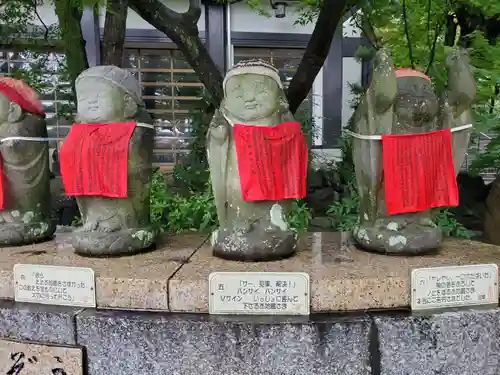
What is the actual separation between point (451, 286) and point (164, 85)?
545cm

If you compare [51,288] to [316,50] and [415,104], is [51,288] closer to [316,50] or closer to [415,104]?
[415,104]

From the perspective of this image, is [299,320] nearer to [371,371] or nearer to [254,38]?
[371,371]

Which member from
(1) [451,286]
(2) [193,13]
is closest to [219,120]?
(1) [451,286]

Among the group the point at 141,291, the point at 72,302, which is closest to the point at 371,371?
the point at 141,291

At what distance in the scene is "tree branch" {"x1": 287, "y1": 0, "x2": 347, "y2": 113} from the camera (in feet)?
10.7

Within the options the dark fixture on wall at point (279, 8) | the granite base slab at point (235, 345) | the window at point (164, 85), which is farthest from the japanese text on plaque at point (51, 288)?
the dark fixture on wall at point (279, 8)

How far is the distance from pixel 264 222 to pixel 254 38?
490cm

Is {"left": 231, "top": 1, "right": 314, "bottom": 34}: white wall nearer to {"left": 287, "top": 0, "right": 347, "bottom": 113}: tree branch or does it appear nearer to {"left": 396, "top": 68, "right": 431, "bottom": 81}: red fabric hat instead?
{"left": 287, "top": 0, "right": 347, "bottom": 113}: tree branch

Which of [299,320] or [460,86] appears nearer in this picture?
[299,320]

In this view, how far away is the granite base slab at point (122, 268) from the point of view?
1.70 m

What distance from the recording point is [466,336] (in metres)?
1.65

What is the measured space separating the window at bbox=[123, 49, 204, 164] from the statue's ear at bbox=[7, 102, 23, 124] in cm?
427

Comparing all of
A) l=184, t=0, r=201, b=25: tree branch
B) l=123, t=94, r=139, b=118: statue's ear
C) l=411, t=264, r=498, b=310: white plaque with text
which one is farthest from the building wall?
l=411, t=264, r=498, b=310: white plaque with text

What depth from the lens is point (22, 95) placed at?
7.20 ft
